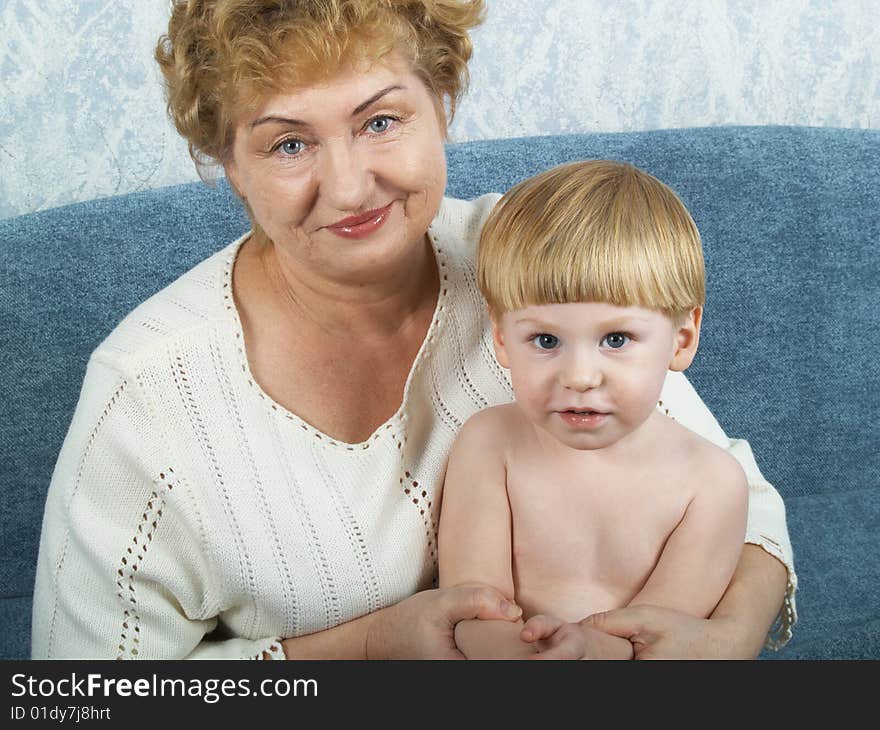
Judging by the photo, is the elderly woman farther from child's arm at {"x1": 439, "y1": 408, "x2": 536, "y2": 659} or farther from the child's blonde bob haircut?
the child's blonde bob haircut

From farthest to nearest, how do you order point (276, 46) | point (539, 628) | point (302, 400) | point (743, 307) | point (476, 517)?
point (743, 307)
point (302, 400)
point (476, 517)
point (276, 46)
point (539, 628)

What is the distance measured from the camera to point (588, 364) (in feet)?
4.48

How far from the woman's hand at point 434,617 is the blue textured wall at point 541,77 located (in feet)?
4.50

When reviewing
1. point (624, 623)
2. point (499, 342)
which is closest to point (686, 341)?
point (499, 342)

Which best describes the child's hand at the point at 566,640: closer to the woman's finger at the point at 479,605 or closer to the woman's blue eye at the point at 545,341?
the woman's finger at the point at 479,605

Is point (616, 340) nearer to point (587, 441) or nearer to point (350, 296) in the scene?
point (587, 441)

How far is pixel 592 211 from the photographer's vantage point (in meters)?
1.40

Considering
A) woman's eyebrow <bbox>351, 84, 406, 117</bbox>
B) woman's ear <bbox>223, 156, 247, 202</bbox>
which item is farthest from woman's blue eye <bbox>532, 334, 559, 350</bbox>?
woman's ear <bbox>223, 156, 247, 202</bbox>

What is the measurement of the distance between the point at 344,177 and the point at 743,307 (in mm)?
1161

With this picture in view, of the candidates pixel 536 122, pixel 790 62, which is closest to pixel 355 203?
pixel 536 122

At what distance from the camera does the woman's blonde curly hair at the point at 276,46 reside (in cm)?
146

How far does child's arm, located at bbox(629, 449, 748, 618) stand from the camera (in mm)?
1515

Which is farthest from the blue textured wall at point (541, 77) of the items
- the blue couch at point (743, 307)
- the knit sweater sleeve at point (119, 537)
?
the knit sweater sleeve at point (119, 537)
